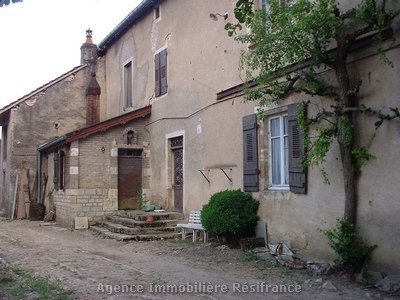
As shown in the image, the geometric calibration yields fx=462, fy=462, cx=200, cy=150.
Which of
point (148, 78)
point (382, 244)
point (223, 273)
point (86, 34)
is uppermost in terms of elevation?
point (86, 34)

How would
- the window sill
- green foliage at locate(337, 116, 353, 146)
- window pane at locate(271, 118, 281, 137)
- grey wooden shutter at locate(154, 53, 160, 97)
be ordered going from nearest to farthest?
green foliage at locate(337, 116, 353, 146)
the window sill
window pane at locate(271, 118, 281, 137)
grey wooden shutter at locate(154, 53, 160, 97)

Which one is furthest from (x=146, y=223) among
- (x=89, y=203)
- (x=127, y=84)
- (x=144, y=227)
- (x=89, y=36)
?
(x=89, y=36)

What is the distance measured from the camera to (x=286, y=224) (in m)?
8.41

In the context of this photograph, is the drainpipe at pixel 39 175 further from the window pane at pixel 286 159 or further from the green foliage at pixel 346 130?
the green foliage at pixel 346 130

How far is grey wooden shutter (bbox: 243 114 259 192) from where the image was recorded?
30.3 feet

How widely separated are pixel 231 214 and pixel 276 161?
1357 millimetres

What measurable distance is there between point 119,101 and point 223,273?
1123 cm

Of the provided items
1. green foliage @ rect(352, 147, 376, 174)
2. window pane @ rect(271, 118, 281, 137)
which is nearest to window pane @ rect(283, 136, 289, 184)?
window pane @ rect(271, 118, 281, 137)

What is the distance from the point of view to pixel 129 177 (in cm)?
1439

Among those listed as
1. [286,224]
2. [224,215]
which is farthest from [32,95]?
[286,224]

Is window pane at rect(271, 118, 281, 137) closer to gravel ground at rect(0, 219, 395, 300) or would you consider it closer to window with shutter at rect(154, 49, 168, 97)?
gravel ground at rect(0, 219, 395, 300)

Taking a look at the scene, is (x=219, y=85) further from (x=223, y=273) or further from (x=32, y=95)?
(x=32, y=95)

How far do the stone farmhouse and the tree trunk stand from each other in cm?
16

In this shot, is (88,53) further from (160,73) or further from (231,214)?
(231,214)
